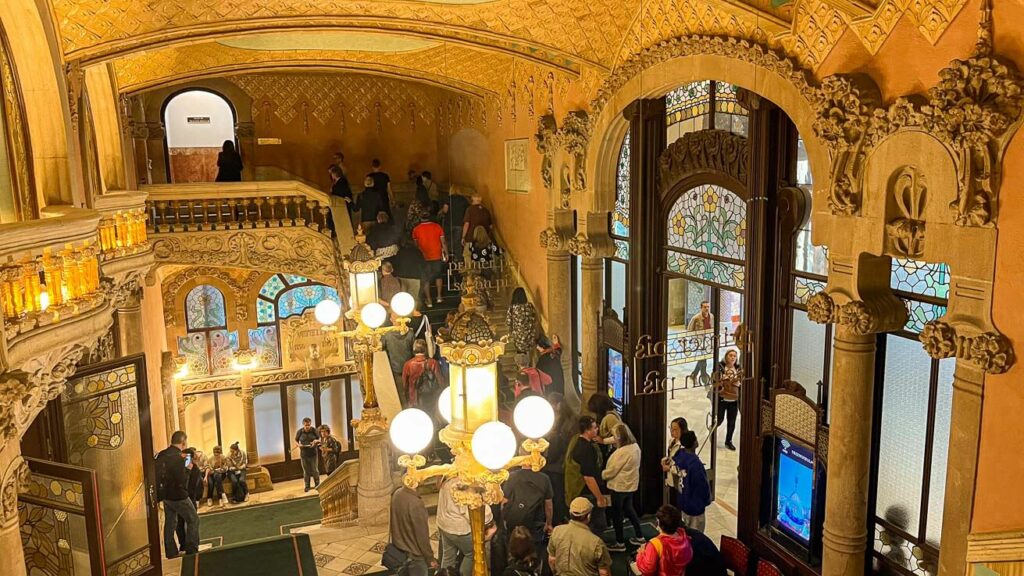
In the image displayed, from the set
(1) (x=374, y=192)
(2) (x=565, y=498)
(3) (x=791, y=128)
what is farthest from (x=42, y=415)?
(3) (x=791, y=128)

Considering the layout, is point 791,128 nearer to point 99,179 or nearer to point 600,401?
point 600,401

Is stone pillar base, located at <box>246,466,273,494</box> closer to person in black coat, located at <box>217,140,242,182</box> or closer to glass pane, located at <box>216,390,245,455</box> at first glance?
glass pane, located at <box>216,390,245,455</box>

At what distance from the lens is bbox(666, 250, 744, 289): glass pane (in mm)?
7645

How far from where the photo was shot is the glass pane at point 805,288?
657 centimetres

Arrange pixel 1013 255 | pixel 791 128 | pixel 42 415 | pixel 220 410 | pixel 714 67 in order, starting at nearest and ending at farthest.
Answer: pixel 1013 255, pixel 791 128, pixel 714 67, pixel 42 415, pixel 220 410

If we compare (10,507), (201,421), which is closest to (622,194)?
(10,507)

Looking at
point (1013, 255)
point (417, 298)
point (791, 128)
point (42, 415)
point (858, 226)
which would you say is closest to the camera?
point (1013, 255)

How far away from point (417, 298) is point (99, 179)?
189 inches

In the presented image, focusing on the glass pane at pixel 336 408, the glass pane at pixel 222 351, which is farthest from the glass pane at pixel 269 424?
the glass pane at pixel 336 408

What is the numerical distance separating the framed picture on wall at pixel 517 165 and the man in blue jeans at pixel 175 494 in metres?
6.43

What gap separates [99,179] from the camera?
10.1m

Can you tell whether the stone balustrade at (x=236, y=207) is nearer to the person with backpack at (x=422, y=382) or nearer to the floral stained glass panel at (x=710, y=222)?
the person with backpack at (x=422, y=382)

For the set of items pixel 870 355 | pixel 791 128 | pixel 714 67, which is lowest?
pixel 870 355

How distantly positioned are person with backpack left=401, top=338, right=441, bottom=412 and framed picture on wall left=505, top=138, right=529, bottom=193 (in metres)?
4.10
